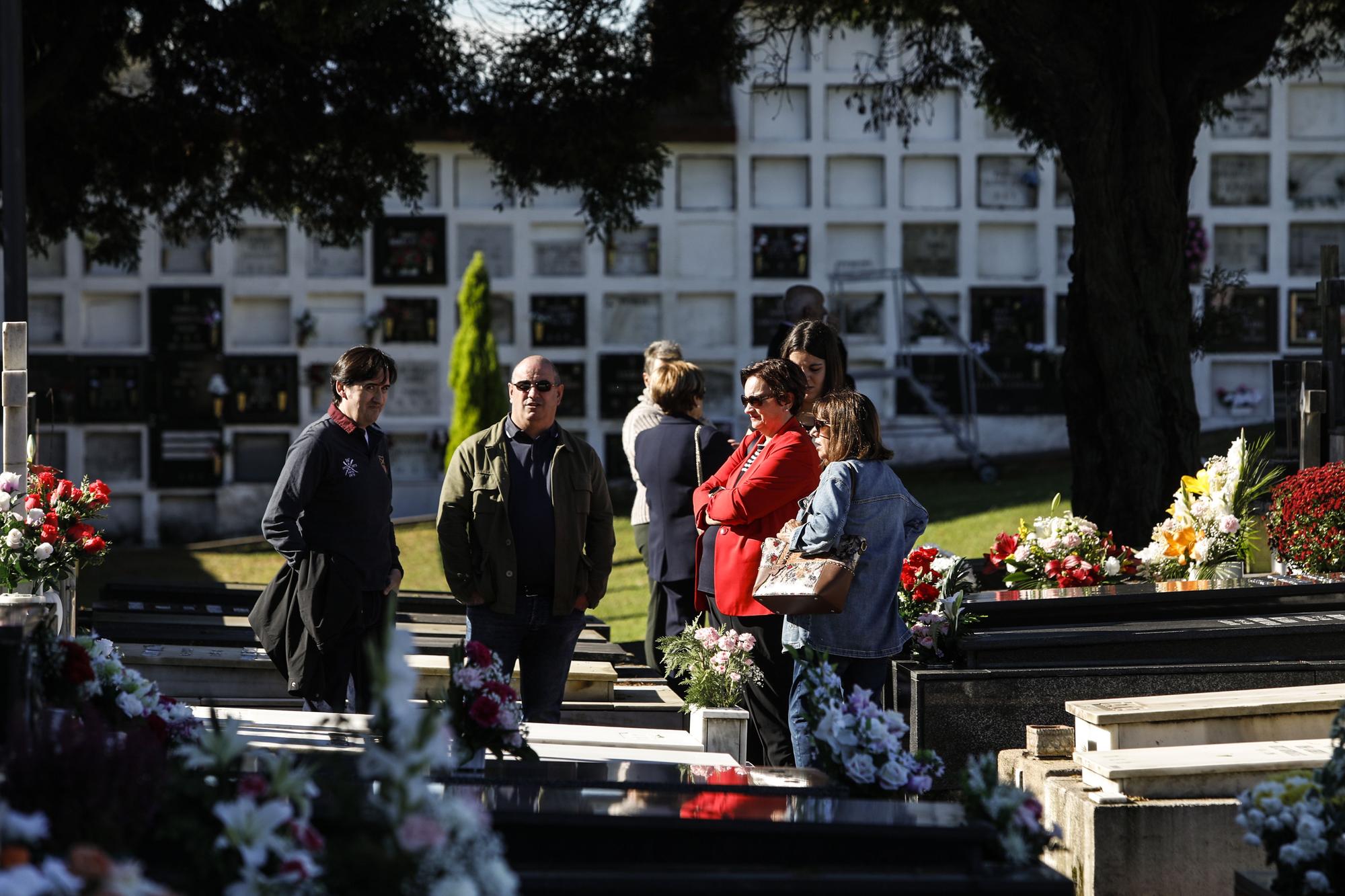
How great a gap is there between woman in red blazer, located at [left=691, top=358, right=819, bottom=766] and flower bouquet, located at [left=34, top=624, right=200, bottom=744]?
1.67m

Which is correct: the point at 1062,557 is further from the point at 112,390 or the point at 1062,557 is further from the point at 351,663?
the point at 112,390

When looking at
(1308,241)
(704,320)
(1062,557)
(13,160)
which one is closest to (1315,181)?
(1308,241)

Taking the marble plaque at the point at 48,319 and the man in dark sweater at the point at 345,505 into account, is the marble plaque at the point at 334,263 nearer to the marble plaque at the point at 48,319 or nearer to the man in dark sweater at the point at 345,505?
the marble plaque at the point at 48,319

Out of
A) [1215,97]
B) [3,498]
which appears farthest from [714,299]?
[3,498]

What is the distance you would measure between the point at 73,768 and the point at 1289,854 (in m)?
2.01

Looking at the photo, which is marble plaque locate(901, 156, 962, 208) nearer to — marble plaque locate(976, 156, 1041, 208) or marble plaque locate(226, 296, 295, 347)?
marble plaque locate(976, 156, 1041, 208)

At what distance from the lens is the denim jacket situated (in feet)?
13.0

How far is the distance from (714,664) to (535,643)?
0.59 metres

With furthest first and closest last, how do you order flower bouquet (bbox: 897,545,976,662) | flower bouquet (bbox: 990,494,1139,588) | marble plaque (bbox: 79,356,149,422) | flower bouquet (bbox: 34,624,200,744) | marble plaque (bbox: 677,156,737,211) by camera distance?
marble plaque (bbox: 677,156,737,211)
marble plaque (bbox: 79,356,149,422)
flower bouquet (bbox: 990,494,1139,588)
flower bouquet (bbox: 897,545,976,662)
flower bouquet (bbox: 34,624,200,744)

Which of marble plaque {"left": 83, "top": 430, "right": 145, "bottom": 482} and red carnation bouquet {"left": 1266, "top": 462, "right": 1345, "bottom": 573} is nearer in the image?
red carnation bouquet {"left": 1266, "top": 462, "right": 1345, "bottom": 573}

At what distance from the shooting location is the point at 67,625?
5.35 metres

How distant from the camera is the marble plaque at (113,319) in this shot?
13.2m

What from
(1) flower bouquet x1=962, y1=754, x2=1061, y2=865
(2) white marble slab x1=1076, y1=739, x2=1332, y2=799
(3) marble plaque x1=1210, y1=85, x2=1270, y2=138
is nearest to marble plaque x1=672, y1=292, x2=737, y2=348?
(3) marble plaque x1=1210, y1=85, x2=1270, y2=138

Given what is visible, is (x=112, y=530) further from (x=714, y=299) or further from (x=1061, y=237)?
(x=1061, y=237)
